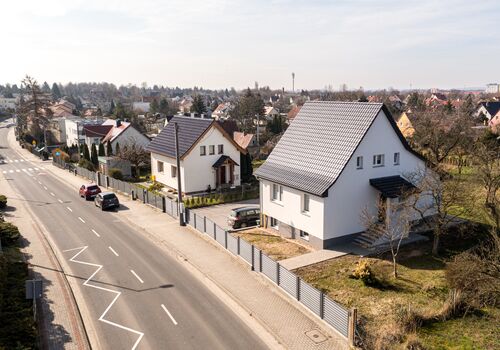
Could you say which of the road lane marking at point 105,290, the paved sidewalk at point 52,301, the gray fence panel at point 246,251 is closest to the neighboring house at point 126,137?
the paved sidewalk at point 52,301

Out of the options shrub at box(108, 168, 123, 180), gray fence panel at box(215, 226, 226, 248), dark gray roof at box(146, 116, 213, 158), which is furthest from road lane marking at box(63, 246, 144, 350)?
shrub at box(108, 168, 123, 180)

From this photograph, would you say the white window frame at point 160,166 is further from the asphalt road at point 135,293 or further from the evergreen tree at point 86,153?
the evergreen tree at point 86,153

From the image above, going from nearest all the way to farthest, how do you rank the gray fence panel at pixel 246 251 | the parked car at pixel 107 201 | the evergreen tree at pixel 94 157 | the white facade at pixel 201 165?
the gray fence panel at pixel 246 251 < the parked car at pixel 107 201 < the white facade at pixel 201 165 < the evergreen tree at pixel 94 157

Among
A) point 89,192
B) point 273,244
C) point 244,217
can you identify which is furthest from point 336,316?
point 89,192

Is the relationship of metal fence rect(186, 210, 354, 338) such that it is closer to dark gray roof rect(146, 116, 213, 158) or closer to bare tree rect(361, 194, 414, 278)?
bare tree rect(361, 194, 414, 278)

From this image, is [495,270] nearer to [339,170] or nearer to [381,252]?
[381,252]

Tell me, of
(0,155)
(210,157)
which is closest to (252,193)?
(210,157)
